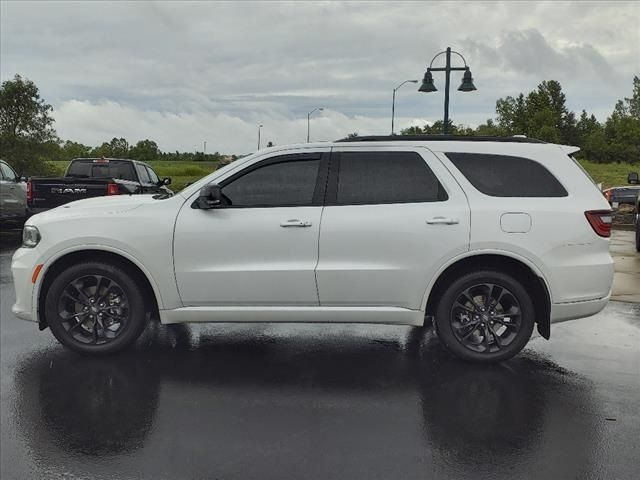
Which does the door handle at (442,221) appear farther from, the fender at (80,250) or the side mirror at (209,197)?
the fender at (80,250)

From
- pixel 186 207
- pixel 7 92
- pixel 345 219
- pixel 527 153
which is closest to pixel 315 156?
pixel 345 219

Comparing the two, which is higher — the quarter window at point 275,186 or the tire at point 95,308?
the quarter window at point 275,186

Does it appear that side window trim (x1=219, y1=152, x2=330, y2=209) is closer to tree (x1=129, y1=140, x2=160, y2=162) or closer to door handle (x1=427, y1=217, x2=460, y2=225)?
door handle (x1=427, y1=217, x2=460, y2=225)

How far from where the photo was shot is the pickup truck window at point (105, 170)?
16.1m

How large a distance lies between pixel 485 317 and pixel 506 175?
1.22m

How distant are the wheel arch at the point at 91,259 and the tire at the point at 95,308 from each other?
0.07m

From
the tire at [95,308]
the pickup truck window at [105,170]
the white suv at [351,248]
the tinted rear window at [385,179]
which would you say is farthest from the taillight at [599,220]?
the pickup truck window at [105,170]

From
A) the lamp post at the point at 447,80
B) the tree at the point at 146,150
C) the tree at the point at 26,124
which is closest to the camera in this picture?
the lamp post at the point at 447,80

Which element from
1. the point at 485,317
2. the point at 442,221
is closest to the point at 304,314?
the point at 442,221

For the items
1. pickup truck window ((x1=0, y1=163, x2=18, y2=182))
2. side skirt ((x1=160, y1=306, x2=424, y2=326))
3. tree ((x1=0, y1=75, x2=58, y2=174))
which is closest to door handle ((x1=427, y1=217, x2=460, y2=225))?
side skirt ((x1=160, y1=306, x2=424, y2=326))

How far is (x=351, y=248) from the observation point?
5.40 m

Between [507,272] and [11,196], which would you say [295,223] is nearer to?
[507,272]

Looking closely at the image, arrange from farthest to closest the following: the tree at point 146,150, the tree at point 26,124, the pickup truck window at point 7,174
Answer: the tree at point 146,150 < the tree at point 26,124 < the pickup truck window at point 7,174

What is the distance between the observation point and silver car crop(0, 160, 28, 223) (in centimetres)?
1557
